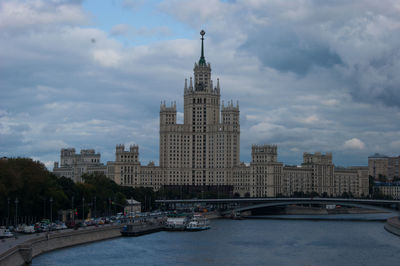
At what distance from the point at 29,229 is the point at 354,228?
219ft

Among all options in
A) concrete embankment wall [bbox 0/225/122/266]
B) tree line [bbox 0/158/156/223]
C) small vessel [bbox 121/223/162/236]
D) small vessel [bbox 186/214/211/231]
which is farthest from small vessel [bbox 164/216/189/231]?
concrete embankment wall [bbox 0/225/122/266]

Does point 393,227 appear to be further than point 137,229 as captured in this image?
Yes

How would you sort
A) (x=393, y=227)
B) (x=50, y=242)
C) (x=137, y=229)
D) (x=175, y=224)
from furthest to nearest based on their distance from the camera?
(x=175, y=224), (x=393, y=227), (x=137, y=229), (x=50, y=242)

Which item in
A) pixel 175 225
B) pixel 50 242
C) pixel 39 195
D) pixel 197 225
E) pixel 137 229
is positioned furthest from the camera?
pixel 197 225

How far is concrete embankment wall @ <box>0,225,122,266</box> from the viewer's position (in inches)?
2990

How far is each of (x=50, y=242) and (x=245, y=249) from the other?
28166 mm

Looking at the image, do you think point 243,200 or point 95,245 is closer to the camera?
point 95,245

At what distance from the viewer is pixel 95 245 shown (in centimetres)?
10100

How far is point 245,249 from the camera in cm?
10119

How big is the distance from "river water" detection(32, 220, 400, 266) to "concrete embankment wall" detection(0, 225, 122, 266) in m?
1.32

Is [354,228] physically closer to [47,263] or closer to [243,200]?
[243,200]

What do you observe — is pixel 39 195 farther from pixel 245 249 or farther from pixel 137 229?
pixel 245 249

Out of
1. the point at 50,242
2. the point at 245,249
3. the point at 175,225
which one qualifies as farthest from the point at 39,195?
the point at 245,249

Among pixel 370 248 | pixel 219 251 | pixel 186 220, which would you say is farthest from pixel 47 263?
pixel 186 220
